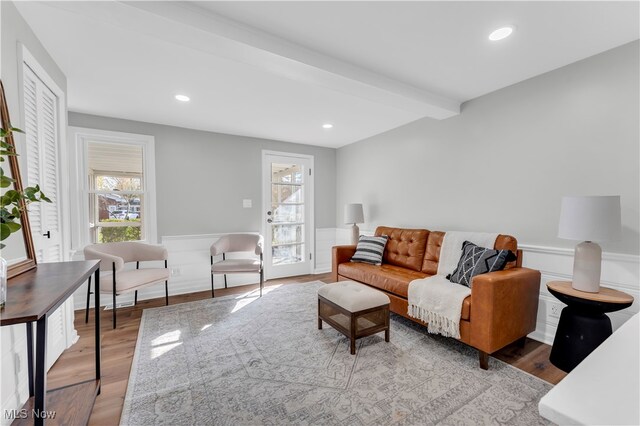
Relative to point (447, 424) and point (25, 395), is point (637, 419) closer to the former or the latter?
point (447, 424)

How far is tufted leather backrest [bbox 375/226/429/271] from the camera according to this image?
10.2 feet

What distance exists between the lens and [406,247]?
3254mm

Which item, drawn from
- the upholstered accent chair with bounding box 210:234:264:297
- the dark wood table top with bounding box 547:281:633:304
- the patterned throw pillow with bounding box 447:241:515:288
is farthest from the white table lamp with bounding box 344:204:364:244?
the dark wood table top with bounding box 547:281:633:304

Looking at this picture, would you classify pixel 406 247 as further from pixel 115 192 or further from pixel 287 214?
pixel 115 192

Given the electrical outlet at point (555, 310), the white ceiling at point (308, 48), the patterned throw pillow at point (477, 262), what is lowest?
the electrical outlet at point (555, 310)

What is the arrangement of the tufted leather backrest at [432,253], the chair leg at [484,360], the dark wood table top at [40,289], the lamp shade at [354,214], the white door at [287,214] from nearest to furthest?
the dark wood table top at [40,289], the chair leg at [484,360], the tufted leather backrest at [432,253], the lamp shade at [354,214], the white door at [287,214]

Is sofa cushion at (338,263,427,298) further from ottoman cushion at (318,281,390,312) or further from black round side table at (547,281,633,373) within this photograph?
black round side table at (547,281,633,373)

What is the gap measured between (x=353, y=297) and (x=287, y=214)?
2657 mm

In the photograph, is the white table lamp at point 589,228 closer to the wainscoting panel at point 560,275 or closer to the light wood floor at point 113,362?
the wainscoting panel at point 560,275

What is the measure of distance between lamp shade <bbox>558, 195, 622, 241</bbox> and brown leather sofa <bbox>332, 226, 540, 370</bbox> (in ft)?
1.65

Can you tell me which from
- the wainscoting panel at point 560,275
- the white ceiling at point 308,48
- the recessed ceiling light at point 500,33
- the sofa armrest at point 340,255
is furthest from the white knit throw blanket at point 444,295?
the recessed ceiling light at point 500,33

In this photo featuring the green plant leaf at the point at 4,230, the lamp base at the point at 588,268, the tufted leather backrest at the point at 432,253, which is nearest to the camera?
the green plant leaf at the point at 4,230

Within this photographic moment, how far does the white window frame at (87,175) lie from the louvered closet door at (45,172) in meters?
1.20

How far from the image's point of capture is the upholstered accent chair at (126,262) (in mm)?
2670
